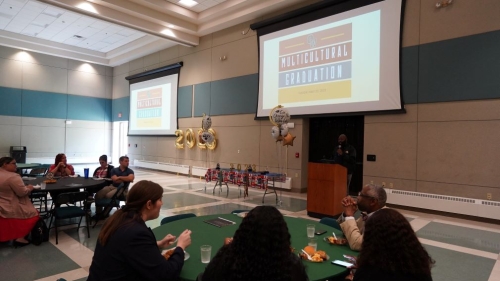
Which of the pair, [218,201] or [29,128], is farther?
[29,128]

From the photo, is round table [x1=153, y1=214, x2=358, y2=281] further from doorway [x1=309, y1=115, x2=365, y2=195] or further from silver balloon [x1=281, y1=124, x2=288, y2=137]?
doorway [x1=309, y1=115, x2=365, y2=195]

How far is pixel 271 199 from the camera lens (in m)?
7.59

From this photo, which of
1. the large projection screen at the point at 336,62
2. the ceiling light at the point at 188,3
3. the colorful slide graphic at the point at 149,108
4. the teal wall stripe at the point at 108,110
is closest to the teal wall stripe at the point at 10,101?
the teal wall stripe at the point at 108,110

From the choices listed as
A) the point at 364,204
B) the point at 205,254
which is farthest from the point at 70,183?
the point at 364,204

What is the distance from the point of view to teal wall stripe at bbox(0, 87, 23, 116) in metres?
13.1

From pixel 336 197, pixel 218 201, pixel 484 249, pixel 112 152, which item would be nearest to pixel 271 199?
pixel 218 201

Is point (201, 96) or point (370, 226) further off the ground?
point (201, 96)

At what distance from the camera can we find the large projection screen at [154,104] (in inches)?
497

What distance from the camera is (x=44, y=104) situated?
557 inches

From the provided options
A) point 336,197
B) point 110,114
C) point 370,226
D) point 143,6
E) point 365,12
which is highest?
point 143,6

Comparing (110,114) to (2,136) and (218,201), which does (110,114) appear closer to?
(2,136)

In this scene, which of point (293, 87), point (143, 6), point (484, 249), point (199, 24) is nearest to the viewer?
point (484, 249)

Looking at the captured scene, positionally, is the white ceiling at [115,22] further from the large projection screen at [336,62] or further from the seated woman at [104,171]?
the seated woman at [104,171]

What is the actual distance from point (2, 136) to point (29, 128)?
3.32 ft
